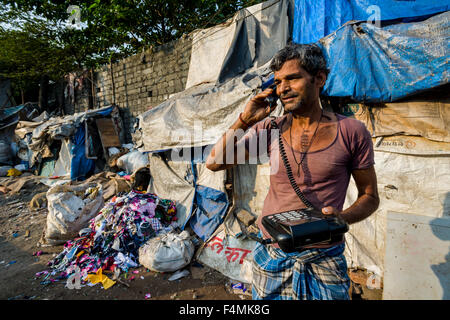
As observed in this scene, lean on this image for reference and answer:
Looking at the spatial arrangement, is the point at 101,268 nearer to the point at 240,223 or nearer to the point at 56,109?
the point at 240,223

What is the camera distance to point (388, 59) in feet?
7.91

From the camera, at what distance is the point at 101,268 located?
136 inches

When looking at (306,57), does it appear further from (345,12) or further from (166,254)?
(166,254)

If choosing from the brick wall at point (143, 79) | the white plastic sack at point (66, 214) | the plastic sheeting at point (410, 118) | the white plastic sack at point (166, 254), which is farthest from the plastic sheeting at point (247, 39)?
the white plastic sack at point (66, 214)

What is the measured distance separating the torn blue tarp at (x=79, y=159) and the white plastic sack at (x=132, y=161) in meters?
1.99

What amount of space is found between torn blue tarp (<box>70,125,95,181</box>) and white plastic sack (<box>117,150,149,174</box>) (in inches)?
78.2

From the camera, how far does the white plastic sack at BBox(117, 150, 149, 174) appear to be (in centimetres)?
636

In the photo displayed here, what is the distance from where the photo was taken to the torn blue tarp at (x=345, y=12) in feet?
8.04

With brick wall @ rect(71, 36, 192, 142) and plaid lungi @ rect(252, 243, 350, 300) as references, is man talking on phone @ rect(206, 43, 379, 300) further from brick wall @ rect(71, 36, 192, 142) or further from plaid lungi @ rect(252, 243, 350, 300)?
brick wall @ rect(71, 36, 192, 142)

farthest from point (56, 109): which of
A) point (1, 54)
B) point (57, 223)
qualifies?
point (57, 223)

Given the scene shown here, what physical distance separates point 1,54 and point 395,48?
15.6 meters

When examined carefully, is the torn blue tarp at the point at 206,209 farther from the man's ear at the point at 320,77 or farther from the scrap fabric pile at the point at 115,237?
the man's ear at the point at 320,77

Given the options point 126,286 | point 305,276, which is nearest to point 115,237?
point 126,286

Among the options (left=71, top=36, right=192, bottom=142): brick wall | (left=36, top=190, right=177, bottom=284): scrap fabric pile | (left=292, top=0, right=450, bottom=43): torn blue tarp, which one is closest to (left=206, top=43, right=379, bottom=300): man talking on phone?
(left=292, top=0, right=450, bottom=43): torn blue tarp
